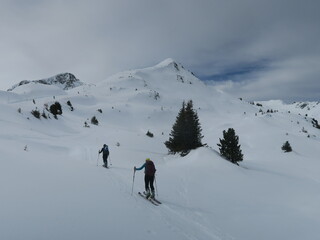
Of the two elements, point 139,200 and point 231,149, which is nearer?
point 139,200

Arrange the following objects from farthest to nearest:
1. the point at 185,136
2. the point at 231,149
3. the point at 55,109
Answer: the point at 55,109
the point at 185,136
the point at 231,149

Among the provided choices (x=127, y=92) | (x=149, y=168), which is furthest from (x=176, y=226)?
(x=127, y=92)

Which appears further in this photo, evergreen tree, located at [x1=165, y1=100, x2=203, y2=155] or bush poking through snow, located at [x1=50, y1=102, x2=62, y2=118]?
bush poking through snow, located at [x1=50, y1=102, x2=62, y2=118]

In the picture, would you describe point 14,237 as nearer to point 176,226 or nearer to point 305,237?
point 176,226

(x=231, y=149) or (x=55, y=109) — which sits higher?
(x=55, y=109)

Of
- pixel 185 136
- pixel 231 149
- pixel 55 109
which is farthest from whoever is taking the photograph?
pixel 55 109

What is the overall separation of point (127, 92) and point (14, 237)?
344ft

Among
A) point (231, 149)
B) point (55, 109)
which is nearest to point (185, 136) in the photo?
point (231, 149)

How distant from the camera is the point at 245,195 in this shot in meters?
15.6

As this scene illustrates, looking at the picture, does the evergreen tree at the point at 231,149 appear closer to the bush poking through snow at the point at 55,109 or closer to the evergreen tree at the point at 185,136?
the evergreen tree at the point at 185,136

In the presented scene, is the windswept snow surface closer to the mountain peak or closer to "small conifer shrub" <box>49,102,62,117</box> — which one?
"small conifer shrub" <box>49,102,62,117</box>

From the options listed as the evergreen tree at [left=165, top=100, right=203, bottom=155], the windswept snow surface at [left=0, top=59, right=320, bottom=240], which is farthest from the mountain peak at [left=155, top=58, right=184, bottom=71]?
the windswept snow surface at [left=0, top=59, right=320, bottom=240]

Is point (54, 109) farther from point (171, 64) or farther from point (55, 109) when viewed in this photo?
point (171, 64)

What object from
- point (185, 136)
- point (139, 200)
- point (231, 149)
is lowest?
point (139, 200)
